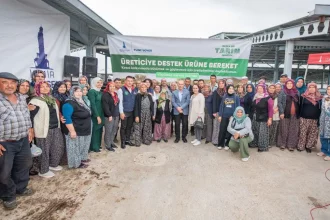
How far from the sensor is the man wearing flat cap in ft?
6.95

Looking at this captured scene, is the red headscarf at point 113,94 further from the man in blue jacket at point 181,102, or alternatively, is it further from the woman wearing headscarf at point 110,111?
the man in blue jacket at point 181,102

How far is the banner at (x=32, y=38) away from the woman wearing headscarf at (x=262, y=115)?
460 centimetres

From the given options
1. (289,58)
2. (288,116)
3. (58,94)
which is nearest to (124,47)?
(58,94)

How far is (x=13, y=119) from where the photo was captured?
2166mm

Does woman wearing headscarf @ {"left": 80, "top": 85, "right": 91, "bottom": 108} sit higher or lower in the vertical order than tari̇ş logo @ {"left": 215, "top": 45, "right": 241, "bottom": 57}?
lower

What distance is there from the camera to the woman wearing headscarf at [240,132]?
3708 millimetres

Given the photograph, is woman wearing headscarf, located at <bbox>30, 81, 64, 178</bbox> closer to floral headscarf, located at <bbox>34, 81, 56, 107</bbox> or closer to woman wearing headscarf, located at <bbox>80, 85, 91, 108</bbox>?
floral headscarf, located at <bbox>34, 81, 56, 107</bbox>

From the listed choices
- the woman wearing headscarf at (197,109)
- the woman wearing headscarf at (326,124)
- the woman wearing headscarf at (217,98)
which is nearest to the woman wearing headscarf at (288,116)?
the woman wearing headscarf at (326,124)

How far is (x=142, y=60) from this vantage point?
5719 mm

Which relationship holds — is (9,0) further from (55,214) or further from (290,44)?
(290,44)

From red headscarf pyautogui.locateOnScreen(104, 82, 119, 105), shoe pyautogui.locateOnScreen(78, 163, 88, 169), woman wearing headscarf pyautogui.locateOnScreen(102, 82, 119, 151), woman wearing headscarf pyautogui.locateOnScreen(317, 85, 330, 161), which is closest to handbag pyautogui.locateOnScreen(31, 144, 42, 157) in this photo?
shoe pyautogui.locateOnScreen(78, 163, 88, 169)

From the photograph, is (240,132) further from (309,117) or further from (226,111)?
(309,117)

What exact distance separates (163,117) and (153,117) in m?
0.24

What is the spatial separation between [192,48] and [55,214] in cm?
493
